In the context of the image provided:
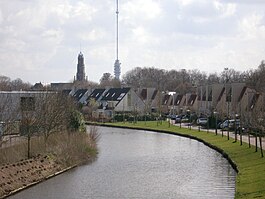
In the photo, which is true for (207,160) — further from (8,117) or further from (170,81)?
(170,81)

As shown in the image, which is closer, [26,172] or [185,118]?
[26,172]

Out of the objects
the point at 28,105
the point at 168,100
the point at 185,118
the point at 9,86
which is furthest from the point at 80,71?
the point at 28,105

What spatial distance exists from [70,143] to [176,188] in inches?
469

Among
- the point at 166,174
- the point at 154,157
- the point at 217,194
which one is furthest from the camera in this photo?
the point at 154,157

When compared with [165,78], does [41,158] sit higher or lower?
lower

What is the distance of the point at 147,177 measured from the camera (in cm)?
2909

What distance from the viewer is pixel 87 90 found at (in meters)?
106

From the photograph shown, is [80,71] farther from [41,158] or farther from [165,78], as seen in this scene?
[41,158]

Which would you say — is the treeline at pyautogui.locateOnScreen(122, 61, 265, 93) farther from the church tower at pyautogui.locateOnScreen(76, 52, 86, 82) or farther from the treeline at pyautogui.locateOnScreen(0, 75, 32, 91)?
the treeline at pyautogui.locateOnScreen(0, 75, 32, 91)

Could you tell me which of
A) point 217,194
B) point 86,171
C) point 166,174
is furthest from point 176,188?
point 86,171

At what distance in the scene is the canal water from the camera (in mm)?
24609

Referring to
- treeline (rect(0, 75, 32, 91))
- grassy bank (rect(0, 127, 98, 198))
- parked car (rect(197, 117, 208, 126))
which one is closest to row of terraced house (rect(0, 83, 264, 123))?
parked car (rect(197, 117, 208, 126))

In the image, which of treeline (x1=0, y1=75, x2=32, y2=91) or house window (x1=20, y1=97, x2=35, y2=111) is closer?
house window (x1=20, y1=97, x2=35, y2=111)

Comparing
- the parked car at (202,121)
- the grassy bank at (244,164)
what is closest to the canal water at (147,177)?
the grassy bank at (244,164)
